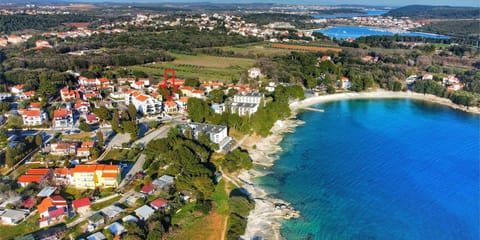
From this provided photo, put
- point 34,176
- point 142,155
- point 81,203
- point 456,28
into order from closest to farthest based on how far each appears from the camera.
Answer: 1. point 81,203
2. point 34,176
3. point 142,155
4. point 456,28


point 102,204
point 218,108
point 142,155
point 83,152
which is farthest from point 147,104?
point 102,204

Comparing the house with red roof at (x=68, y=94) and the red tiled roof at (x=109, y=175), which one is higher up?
the house with red roof at (x=68, y=94)

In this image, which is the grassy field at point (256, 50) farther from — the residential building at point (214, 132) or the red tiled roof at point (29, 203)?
the red tiled roof at point (29, 203)

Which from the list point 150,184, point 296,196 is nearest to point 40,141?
point 150,184

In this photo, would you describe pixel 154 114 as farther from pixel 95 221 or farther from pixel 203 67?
pixel 203 67

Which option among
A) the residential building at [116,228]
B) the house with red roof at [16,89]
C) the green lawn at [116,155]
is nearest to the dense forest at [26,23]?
the house with red roof at [16,89]

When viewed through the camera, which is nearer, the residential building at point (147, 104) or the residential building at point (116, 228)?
the residential building at point (116, 228)

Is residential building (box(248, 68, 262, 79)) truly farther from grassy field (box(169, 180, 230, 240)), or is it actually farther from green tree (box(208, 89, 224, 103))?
grassy field (box(169, 180, 230, 240))

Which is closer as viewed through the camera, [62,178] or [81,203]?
[81,203]
